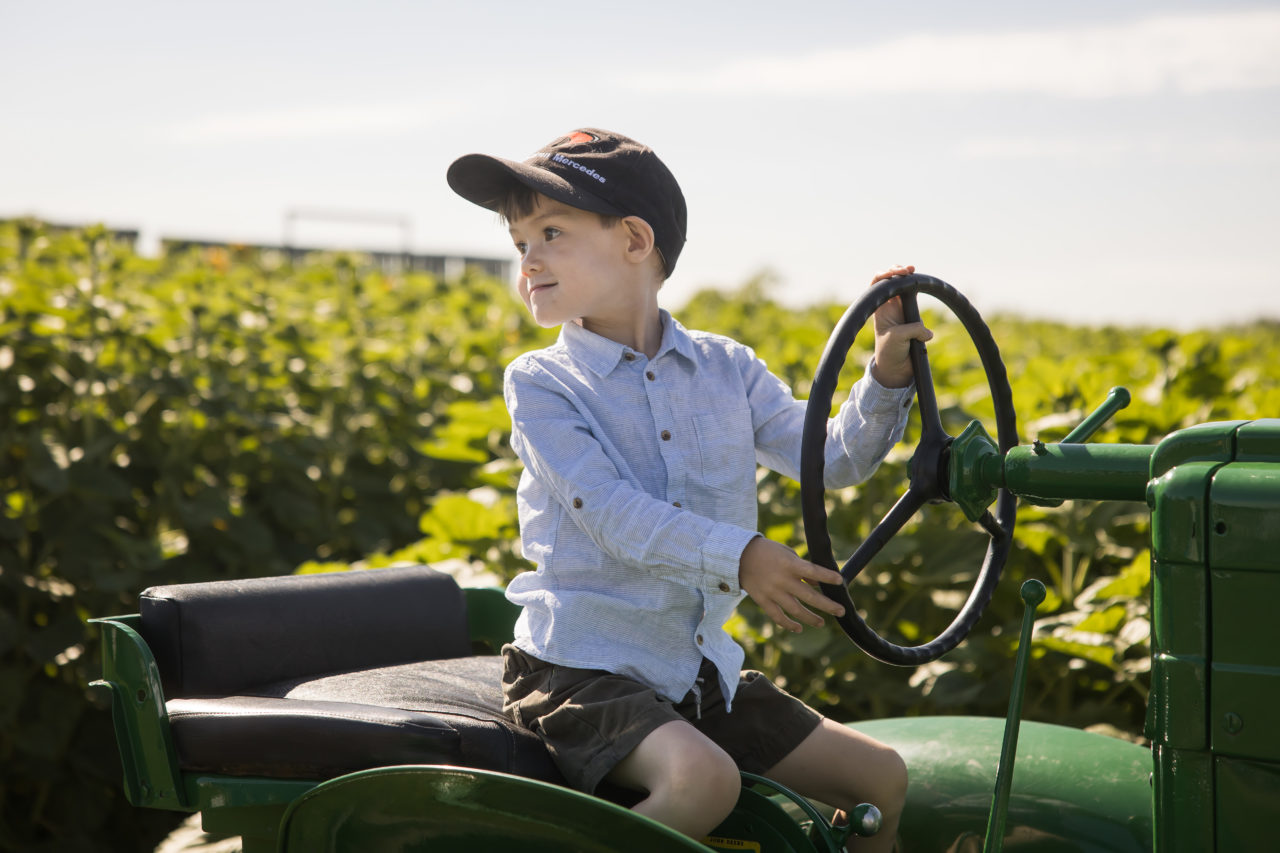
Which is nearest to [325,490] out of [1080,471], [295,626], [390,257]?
[295,626]

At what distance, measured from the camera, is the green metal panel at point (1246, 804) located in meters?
1.29

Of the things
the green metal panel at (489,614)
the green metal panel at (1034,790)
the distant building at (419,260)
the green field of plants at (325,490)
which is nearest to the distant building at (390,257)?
the distant building at (419,260)

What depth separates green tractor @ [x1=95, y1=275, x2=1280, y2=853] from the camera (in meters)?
1.31

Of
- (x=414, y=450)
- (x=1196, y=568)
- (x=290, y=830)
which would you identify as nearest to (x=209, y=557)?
(x=414, y=450)

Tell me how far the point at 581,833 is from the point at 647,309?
86 centimetres

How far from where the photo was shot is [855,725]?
86.9 inches

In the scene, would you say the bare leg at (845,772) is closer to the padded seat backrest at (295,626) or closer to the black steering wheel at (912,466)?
the black steering wheel at (912,466)

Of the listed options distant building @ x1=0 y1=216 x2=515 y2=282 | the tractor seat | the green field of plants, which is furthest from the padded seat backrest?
distant building @ x1=0 y1=216 x2=515 y2=282

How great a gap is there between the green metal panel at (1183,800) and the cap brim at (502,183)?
1052mm

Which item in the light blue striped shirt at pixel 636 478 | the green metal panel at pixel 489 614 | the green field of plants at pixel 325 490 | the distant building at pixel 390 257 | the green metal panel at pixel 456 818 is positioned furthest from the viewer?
the distant building at pixel 390 257

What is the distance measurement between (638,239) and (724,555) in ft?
1.90

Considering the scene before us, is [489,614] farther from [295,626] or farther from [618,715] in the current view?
[618,715]

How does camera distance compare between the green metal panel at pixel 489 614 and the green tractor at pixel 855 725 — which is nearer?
the green tractor at pixel 855 725

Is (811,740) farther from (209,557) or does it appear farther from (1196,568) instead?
(209,557)
